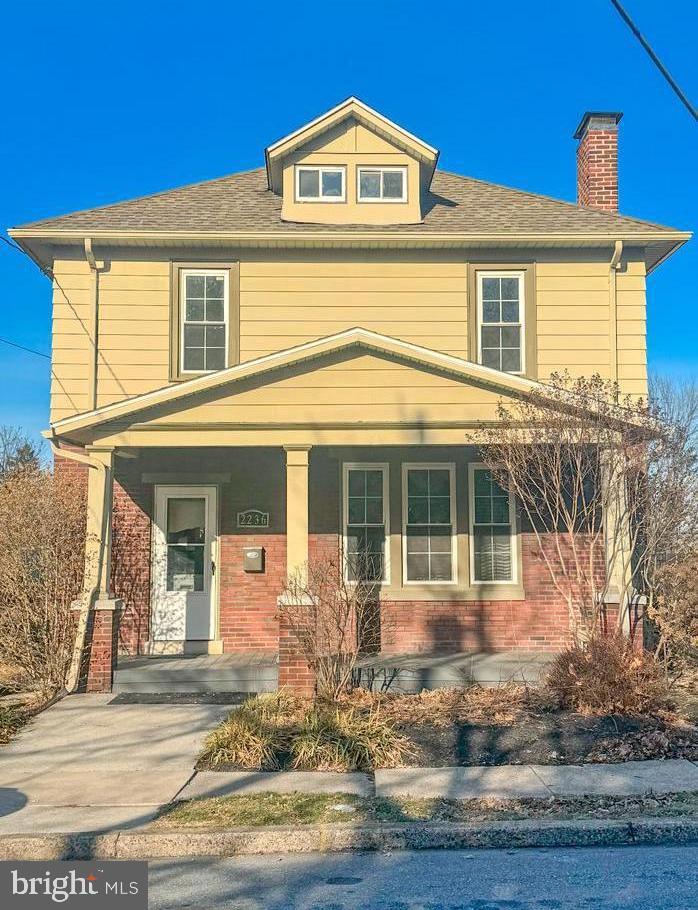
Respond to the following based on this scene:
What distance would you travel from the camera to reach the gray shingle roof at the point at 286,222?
12.4 metres

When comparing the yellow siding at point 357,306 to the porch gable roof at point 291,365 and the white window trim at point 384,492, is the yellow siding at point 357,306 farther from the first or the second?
the porch gable roof at point 291,365

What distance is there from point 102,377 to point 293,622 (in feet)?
16.1

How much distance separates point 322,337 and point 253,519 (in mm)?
2781

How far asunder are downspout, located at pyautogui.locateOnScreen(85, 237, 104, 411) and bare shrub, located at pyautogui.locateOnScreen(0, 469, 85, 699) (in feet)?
6.13

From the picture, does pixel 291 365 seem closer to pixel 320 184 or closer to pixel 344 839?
pixel 320 184

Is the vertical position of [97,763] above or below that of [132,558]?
below

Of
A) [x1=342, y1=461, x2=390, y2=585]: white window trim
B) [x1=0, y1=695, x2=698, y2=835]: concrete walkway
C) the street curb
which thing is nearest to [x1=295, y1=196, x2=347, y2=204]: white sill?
[x1=342, y1=461, x2=390, y2=585]: white window trim

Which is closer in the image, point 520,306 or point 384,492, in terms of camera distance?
point 384,492

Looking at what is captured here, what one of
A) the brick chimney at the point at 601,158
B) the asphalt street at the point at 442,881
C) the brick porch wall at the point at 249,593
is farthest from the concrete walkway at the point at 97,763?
the brick chimney at the point at 601,158

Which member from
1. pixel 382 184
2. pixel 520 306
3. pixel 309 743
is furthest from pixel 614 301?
pixel 309 743

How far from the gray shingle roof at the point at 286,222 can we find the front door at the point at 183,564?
3905mm

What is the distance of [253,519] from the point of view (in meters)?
12.3

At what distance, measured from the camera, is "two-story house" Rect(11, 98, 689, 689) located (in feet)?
39.6

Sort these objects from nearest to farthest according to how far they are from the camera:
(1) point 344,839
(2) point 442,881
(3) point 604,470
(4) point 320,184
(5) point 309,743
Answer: (2) point 442,881 < (1) point 344,839 < (5) point 309,743 < (3) point 604,470 < (4) point 320,184
